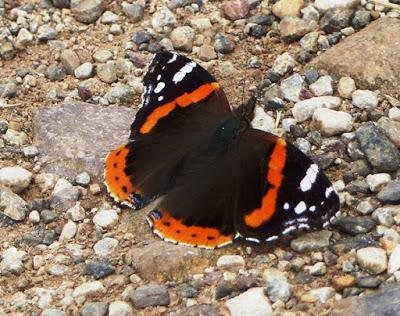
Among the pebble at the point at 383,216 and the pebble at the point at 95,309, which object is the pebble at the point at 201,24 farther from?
the pebble at the point at 95,309

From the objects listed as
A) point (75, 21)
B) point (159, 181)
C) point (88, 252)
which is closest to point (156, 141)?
point (159, 181)

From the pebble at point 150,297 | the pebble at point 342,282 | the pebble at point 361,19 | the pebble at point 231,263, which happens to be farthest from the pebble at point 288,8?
the pebble at point 150,297

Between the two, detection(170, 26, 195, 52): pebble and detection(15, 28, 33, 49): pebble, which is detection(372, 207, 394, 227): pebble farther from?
detection(15, 28, 33, 49): pebble

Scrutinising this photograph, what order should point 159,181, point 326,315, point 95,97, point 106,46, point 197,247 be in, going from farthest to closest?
point 106,46
point 95,97
point 159,181
point 197,247
point 326,315

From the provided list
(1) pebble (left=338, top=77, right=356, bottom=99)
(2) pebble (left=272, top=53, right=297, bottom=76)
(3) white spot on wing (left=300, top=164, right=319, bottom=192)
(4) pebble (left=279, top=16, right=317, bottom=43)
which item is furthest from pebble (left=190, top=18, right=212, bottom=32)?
(3) white spot on wing (left=300, top=164, right=319, bottom=192)

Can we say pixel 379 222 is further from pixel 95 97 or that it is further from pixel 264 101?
pixel 95 97
